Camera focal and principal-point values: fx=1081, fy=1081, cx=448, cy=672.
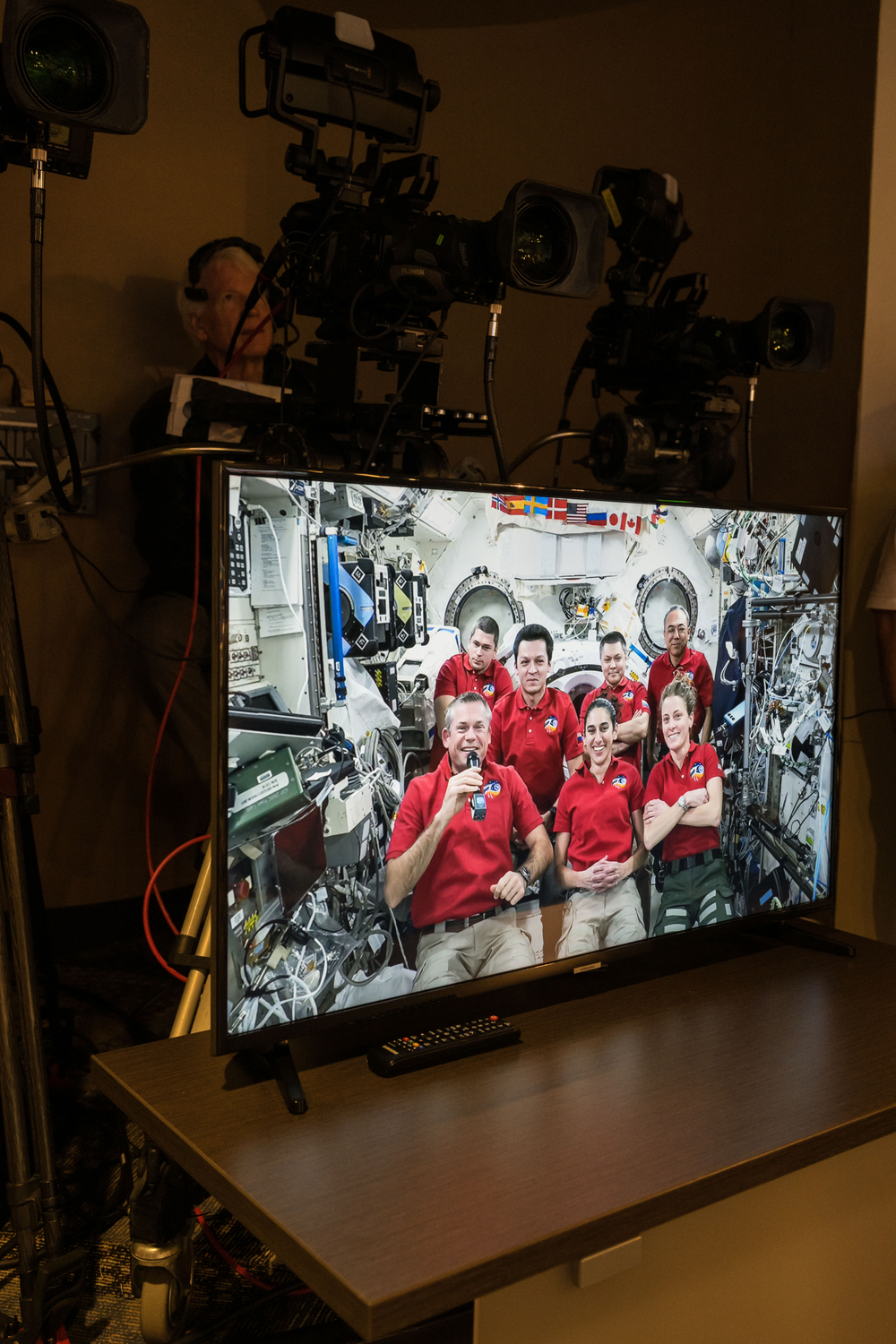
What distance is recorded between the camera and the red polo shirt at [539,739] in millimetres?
1234

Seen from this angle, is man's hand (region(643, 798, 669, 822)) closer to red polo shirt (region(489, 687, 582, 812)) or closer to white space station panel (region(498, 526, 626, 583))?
red polo shirt (region(489, 687, 582, 812))

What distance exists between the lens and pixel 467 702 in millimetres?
1202

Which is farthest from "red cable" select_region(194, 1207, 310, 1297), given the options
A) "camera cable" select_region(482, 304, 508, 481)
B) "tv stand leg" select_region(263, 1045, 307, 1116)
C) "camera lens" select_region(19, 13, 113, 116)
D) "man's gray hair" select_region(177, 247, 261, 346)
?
"man's gray hair" select_region(177, 247, 261, 346)

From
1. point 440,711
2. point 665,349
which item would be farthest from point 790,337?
point 440,711

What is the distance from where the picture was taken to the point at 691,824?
1.44m

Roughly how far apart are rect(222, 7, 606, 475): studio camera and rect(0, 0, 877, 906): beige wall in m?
1.10

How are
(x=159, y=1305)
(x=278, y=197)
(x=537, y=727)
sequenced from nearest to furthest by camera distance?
(x=159, y=1305) → (x=537, y=727) → (x=278, y=197)

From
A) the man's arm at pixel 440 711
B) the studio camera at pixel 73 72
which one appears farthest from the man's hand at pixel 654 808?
the studio camera at pixel 73 72

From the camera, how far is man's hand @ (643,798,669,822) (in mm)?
1379

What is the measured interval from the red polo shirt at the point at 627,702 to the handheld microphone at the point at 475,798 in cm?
18

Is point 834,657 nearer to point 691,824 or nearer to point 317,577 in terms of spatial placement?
point 691,824

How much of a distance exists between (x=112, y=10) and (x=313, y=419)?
0.56m

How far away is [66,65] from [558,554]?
2.58 ft

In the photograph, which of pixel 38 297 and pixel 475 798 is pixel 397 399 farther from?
pixel 475 798
